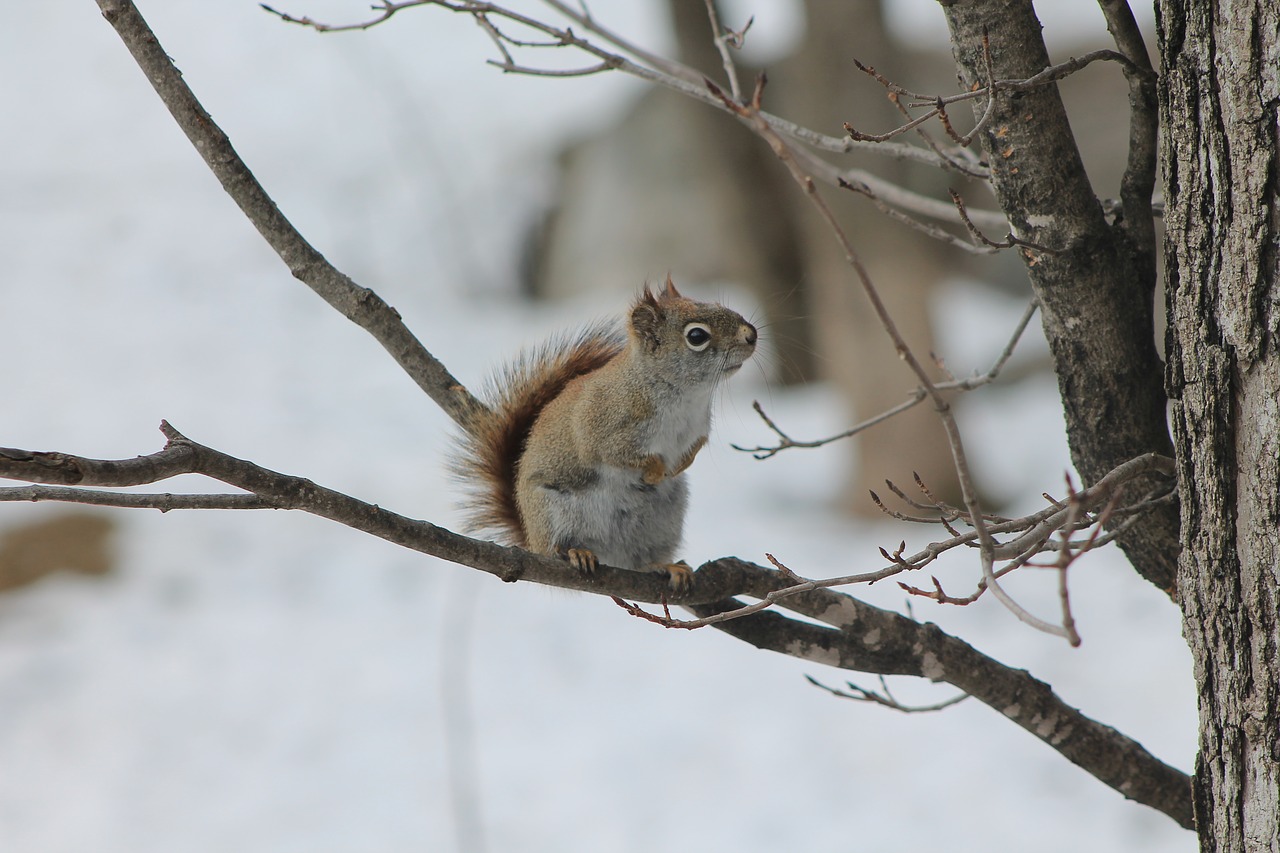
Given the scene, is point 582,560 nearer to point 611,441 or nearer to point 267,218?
point 611,441

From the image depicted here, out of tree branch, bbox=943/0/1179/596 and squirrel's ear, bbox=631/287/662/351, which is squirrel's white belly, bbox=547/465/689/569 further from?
tree branch, bbox=943/0/1179/596

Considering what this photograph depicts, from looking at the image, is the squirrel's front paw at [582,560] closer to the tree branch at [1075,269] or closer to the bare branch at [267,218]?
the bare branch at [267,218]

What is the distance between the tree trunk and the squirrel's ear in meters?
0.91

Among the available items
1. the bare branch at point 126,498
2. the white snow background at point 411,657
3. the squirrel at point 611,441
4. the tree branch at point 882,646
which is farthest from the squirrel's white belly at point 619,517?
the bare branch at point 126,498

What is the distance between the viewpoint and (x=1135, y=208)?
1.33 meters

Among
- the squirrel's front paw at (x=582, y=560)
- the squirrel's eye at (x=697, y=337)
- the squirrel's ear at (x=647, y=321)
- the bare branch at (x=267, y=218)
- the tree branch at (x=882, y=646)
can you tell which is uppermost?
the squirrel's ear at (x=647, y=321)

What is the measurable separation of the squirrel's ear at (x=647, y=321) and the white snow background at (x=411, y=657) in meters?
0.61

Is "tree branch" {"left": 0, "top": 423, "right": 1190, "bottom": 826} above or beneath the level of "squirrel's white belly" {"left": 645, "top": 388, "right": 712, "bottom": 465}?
beneath

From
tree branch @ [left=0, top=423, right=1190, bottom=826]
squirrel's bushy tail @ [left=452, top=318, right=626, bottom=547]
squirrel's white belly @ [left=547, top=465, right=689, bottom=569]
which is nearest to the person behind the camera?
tree branch @ [left=0, top=423, right=1190, bottom=826]

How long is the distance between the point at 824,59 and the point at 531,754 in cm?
288

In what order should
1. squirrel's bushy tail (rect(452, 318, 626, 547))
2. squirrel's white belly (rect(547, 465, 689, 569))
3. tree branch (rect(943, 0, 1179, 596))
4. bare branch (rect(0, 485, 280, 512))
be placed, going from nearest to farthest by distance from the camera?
bare branch (rect(0, 485, 280, 512)) → tree branch (rect(943, 0, 1179, 596)) → squirrel's white belly (rect(547, 465, 689, 569)) → squirrel's bushy tail (rect(452, 318, 626, 547))

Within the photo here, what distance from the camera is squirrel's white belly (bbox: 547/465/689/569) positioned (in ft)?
5.82

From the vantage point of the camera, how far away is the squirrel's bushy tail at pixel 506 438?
1.88m

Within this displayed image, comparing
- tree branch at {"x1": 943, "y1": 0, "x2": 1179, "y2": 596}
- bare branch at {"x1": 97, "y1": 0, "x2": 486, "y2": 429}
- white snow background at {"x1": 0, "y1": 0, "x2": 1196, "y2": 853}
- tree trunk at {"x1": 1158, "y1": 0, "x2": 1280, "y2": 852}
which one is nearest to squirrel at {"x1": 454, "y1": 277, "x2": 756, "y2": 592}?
bare branch at {"x1": 97, "y1": 0, "x2": 486, "y2": 429}
